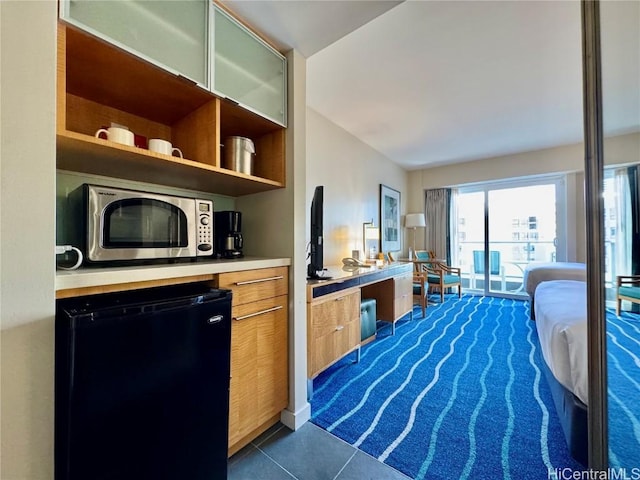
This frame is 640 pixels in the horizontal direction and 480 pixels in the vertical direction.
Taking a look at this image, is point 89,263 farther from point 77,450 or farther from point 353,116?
point 353,116

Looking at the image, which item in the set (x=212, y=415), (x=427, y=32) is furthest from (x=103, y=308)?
(x=427, y=32)

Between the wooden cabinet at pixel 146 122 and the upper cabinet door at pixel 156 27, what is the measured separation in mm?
37

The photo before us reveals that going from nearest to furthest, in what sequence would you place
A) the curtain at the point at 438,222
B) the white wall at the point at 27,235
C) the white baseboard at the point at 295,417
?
the white wall at the point at 27,235 → the white baseboard at the point at 295,417 → the curtain at the point at 438,222

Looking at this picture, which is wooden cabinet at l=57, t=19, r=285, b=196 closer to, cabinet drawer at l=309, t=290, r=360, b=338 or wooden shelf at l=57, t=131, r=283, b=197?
wooden shelf at l=57, t=131, r=283, b=197

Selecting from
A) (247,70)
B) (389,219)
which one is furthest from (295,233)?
(389,219)

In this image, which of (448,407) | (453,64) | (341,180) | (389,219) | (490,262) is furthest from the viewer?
(490,262)

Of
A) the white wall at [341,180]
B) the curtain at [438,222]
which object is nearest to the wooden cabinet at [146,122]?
the white wall at [341,180]

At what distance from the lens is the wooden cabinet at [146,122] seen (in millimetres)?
1001

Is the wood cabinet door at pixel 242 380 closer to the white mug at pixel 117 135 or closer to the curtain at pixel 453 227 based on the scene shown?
the white mug at pixel 117 135

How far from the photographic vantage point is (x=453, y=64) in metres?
2.29

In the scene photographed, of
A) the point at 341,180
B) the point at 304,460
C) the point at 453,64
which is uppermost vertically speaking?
the point at 453,64

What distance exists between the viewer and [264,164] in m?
1.72

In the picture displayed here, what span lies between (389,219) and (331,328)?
3.25 meters

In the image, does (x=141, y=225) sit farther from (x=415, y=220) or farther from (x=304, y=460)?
(x=415, y=220)
